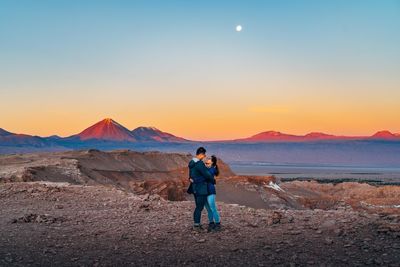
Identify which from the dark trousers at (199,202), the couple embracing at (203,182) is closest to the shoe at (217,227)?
the couple embracing at (203,182)

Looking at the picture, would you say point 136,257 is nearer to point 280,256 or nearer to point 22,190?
point 280,256

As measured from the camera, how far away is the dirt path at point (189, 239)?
968cm

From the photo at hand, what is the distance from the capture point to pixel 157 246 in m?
10.7

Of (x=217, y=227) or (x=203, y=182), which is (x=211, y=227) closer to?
(x=217, y=227)

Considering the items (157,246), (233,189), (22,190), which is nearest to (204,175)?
(157,246)

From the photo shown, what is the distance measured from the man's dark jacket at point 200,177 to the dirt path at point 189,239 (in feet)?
3.29

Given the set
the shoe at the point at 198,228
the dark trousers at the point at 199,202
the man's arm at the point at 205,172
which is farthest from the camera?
the shoe at the point at 198,228

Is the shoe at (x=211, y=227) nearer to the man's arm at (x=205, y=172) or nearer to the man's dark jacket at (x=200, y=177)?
the man's dark jacket at (x=200, y=177)

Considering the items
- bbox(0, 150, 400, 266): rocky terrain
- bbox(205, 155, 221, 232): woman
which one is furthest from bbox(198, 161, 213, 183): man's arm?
bbox(0, 150, 400, 266): rocky terrain

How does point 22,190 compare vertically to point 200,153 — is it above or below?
below

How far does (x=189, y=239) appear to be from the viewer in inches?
439

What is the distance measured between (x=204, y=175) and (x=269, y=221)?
7.67ft

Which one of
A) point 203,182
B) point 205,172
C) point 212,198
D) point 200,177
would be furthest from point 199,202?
point 205,172

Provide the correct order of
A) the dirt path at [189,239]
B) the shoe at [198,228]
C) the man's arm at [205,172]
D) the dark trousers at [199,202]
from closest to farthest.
Answer: the dirt path at [189,239], the man's arm at [205,172], the dark trousers at [199,202], the shoe at [198,228]
